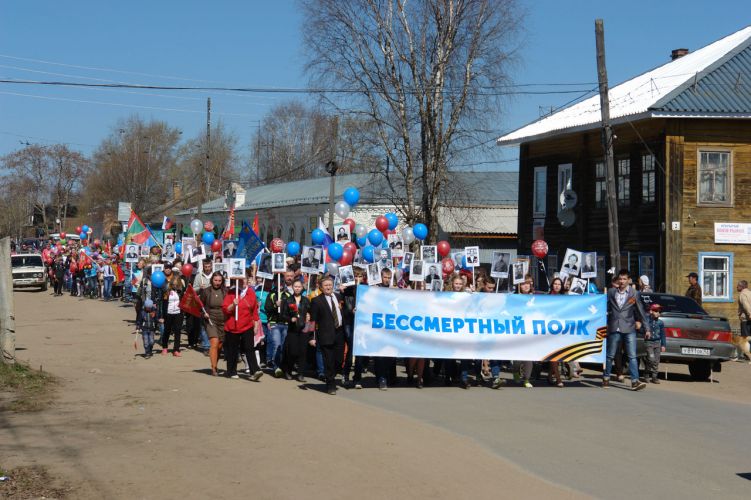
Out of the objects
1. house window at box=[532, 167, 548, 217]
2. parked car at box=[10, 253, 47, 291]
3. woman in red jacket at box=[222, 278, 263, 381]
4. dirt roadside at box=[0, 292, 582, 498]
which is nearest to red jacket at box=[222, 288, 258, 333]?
woman in red jacket at box=[222, 278, 263, 381]

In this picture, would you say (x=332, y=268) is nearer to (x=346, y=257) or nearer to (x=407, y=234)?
(x=346, y=257)

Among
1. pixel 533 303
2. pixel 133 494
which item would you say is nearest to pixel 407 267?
pixel 533 303

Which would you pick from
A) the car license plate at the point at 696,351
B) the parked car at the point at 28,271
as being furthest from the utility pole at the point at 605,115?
the parked car at the point at 28,271

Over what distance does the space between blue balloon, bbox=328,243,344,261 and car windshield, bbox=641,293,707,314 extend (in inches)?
228

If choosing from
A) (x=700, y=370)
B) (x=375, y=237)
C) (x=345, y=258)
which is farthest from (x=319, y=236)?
(x=700, y=370)

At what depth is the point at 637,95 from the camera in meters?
33.8

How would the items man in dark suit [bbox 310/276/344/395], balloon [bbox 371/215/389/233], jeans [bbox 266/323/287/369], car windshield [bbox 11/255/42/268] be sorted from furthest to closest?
car windshield [bbox 11/255/42/268]
balloon [bbox 371/215/389/233]
jeans [bbox 266/323/287/369]
man in dark suit [bbox 310/276/344/395]

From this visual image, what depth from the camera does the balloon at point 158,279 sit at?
1903 cm

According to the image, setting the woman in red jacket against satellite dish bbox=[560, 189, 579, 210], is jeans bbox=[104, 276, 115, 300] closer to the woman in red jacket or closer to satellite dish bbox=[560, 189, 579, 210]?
satellite dish bbox=[560, 189, 579, 210]

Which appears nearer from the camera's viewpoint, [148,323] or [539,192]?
[148,323]

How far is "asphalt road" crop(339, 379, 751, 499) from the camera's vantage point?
27.9 feet

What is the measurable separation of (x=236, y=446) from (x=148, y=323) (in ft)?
29.9

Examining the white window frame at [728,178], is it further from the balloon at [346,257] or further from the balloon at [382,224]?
the balloon at [346,257]

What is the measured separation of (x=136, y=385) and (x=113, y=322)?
13.8 m
